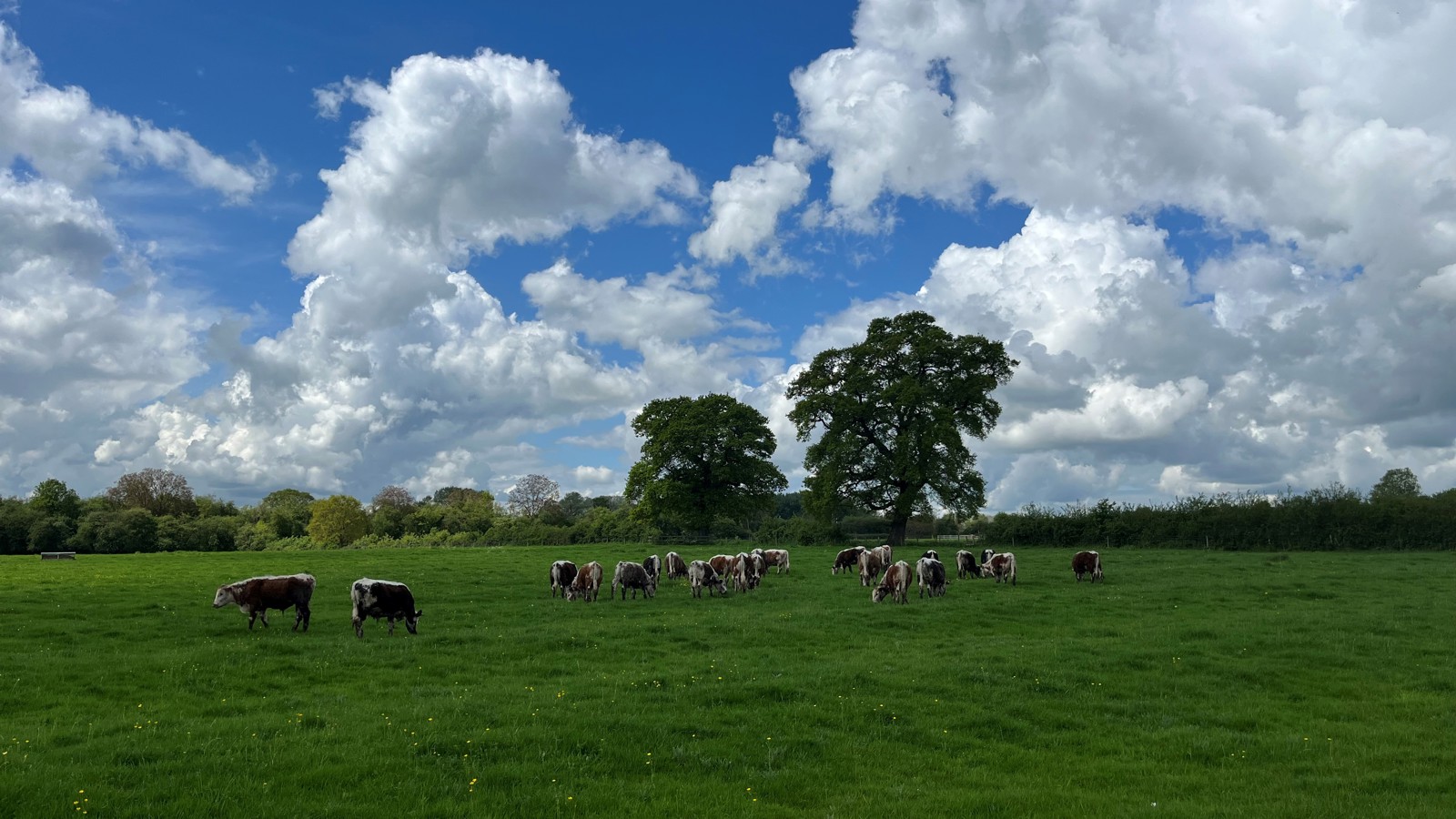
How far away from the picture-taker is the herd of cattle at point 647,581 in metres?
21.1

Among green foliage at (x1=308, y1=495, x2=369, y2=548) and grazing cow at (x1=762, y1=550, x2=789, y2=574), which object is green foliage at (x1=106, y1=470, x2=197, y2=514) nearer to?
green foliage at (x1=308, y1=495, x2=369, y2=548)

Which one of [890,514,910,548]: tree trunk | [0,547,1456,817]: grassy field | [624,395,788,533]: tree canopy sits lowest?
[0,547,1456,817]: grassy field

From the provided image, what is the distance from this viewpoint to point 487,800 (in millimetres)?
9039

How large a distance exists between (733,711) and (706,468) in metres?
52.8

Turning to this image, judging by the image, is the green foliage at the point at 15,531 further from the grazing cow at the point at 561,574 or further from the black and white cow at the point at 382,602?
the black and white cow at the point at 382,602

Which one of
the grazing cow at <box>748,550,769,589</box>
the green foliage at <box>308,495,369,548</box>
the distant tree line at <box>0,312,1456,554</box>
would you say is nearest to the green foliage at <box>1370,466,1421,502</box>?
the distant tree line at <box>0,312,1456,554</box>

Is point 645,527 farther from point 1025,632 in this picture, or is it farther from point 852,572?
point 1025,632

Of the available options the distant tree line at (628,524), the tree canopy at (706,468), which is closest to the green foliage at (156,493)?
the distant tree line at (628,524)

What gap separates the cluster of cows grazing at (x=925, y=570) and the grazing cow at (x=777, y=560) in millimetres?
2278

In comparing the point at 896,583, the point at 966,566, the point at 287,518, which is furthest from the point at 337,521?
the point at 896,583

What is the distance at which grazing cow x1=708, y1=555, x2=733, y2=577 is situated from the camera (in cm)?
3441

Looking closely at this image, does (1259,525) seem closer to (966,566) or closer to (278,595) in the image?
(966,566)

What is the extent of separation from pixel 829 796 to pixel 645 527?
6264 centimetres

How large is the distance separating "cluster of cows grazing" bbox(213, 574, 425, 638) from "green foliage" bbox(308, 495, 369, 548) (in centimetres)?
8427
